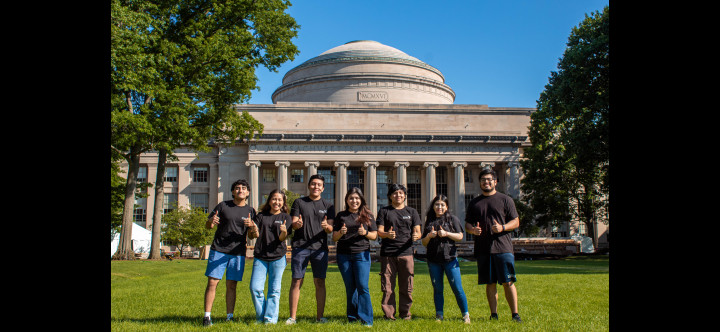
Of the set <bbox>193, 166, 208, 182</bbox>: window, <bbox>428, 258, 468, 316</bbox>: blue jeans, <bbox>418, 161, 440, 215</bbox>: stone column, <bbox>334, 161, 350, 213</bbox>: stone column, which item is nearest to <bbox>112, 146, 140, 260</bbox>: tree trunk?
<bbox>428, 258, 468, 316</bbox>: blue jeans

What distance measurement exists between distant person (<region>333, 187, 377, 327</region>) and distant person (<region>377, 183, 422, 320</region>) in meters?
0.36

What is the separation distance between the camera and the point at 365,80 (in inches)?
2454

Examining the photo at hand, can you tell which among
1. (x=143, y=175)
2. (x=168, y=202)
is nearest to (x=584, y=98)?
(x=168, y=202)

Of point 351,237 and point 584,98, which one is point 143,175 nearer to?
point 584,98

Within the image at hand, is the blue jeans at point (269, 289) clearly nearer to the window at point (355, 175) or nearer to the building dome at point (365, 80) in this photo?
the window at point (355, 175)

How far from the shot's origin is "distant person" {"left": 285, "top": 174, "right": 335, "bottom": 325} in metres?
8.32

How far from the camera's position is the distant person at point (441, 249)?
332 inches

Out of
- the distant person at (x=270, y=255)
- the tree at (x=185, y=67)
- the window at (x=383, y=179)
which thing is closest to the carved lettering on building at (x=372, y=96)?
the window at (x=383, y=179)

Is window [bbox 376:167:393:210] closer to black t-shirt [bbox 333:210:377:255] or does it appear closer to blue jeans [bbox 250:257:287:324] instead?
black t-shirt [bbox 333:210:377:255]

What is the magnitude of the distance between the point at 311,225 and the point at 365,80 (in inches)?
2161

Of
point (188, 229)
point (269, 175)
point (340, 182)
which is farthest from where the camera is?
point (269, 175)
